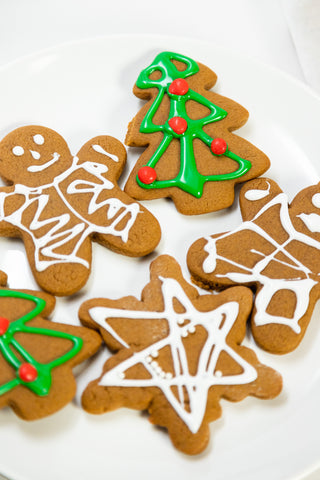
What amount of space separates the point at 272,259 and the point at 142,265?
469 millimetres

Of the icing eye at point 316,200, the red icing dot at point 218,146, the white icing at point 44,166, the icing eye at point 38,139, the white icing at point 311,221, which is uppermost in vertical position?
the red icing dot at point 218,146

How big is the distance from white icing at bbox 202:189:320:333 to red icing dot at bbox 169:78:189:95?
580 mm

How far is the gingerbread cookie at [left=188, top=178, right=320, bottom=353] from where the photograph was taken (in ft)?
6.33

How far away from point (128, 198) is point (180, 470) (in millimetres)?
957

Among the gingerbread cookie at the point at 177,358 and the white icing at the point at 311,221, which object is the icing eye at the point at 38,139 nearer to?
the gingerbread cookie at the point at 177,358

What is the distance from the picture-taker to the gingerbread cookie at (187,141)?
2156 mm

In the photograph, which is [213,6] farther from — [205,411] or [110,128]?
[205,411]

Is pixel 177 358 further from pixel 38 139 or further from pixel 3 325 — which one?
pixel 38 139

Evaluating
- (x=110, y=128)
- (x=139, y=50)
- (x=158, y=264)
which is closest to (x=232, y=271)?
(x=158, y=264)

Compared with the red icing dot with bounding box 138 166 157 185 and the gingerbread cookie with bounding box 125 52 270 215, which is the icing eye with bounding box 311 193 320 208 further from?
the red icing dot with bounding box 138 166 157 185

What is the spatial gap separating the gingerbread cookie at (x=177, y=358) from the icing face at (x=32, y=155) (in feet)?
1.80

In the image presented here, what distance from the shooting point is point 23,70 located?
2375 millimetres

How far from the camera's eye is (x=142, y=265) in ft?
6.86

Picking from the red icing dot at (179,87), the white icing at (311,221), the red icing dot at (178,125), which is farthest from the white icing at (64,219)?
the white icing at (311,221)
